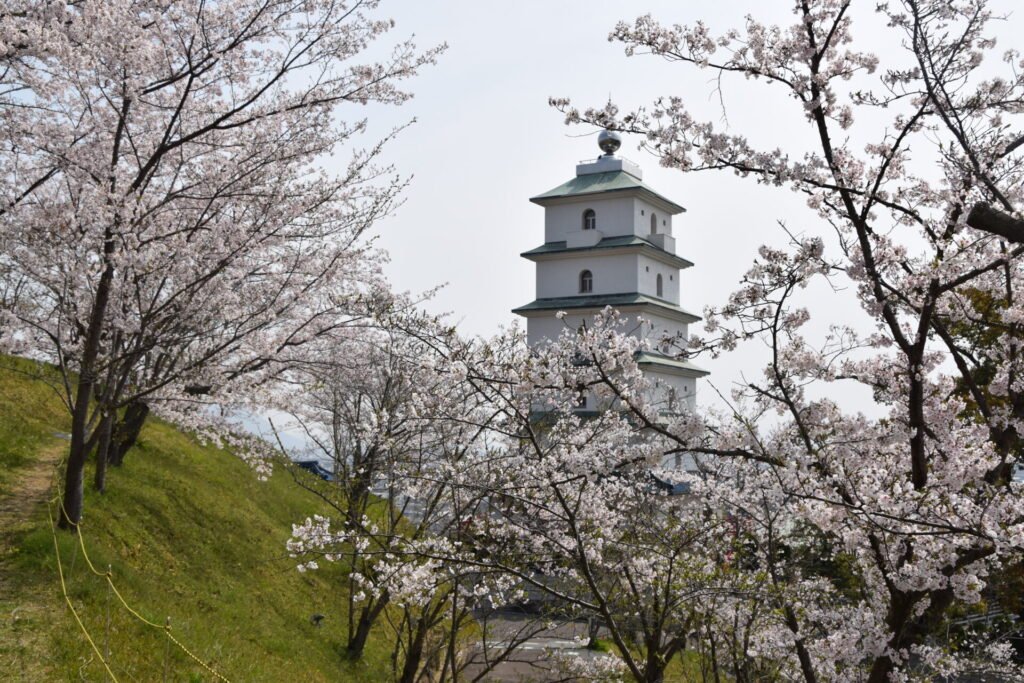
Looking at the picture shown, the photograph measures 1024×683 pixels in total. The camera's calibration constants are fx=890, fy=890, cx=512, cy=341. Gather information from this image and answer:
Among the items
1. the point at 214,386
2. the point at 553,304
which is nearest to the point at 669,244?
the point at 553,304

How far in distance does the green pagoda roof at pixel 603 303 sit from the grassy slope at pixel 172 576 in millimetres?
20931

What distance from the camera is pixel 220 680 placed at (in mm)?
8367

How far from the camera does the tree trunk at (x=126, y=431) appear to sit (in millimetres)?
13062

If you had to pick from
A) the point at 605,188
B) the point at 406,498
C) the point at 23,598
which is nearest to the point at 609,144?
the point at 605,188

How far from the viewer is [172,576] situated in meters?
11.1

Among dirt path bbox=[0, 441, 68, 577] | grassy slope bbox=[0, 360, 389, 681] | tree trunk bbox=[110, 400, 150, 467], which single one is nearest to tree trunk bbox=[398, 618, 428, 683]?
grassy slope bbox=[0, 360, 389, 681]

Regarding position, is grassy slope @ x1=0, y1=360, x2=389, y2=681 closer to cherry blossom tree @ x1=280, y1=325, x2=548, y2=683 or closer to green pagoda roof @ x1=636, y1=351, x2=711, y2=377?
cherry blossom tree @ x1=280, y1=325, x2=548, y2=683

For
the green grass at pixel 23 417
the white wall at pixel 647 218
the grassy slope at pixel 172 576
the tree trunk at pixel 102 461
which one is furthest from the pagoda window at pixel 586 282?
the tree trunk at pixel 102 461

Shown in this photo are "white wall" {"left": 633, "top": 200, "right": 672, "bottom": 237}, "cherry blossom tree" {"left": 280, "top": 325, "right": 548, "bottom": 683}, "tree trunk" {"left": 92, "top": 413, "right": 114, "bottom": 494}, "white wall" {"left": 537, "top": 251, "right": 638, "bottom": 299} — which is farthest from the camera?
"white wall" {"left": 633, "top": 200, "right": 672, "bottom": 237}

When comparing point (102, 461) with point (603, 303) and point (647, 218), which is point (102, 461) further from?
point (647, 218)

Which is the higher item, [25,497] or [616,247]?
[616,247]

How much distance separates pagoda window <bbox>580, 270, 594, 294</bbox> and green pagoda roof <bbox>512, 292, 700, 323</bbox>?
562 millimetres

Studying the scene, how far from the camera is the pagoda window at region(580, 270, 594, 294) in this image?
3931 centimetres

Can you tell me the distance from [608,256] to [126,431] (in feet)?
91.5
